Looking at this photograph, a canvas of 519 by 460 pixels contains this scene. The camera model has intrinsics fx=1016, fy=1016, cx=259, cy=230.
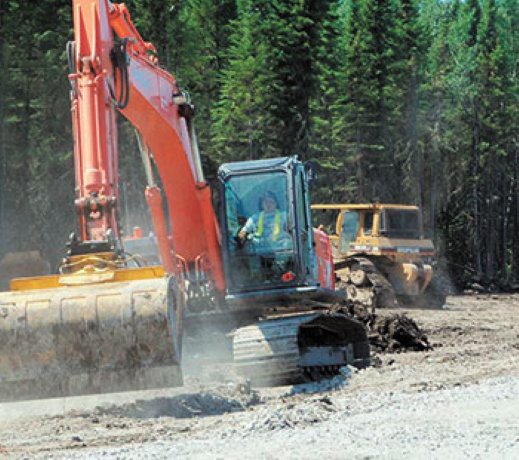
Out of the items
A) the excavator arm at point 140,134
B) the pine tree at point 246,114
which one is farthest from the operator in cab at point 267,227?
the pine tree at point 246,114

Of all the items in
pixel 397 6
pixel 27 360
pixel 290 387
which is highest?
pixel 397 6

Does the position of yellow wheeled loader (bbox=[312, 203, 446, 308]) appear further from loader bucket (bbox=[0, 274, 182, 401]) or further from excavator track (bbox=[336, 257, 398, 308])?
loader bucket (bbox=[0, 274, 182, 401])

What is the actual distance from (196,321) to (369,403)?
12.8 feet

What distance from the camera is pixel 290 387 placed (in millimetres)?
11742

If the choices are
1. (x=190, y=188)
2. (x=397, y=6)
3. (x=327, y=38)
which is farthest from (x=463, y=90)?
(x=190, y=188)

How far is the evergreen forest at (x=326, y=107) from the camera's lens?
3203 centimetres

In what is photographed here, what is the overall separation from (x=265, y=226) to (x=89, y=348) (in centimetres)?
394

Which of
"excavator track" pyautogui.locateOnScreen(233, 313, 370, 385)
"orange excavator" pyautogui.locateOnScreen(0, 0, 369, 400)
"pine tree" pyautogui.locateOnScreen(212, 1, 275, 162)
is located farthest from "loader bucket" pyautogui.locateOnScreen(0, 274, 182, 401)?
"pine tree" pyautogui.locateOnScreen(212, 1, 275, 162)

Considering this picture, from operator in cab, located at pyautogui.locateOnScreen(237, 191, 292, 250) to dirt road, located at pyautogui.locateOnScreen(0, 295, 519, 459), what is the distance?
171cm

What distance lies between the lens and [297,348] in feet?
37.9

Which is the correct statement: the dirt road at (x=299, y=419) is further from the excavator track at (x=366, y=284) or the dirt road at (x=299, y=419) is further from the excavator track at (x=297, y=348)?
the excavator track at (x=366, y=284)

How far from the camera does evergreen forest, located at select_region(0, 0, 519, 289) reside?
32031 mm

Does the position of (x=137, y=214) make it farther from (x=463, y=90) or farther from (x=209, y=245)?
(x=463, y=90)

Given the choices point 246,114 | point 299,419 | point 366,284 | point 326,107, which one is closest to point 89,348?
point 299,419
